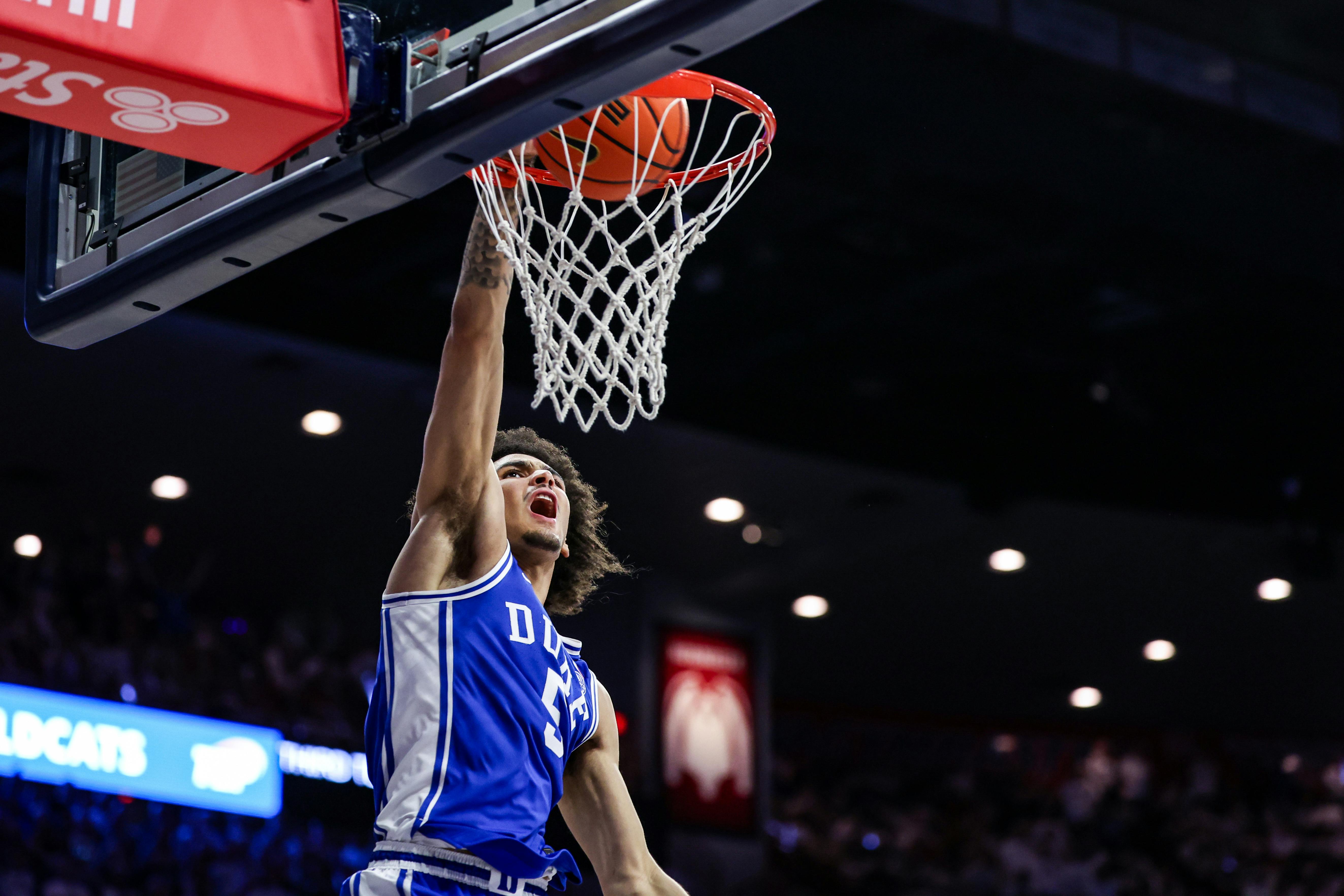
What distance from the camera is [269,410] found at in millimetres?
8758

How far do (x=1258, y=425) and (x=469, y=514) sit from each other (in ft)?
25.7

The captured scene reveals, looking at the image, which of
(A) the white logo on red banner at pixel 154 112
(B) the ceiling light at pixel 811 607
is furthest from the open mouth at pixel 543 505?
(B) the ceiling light at pixel 811 607

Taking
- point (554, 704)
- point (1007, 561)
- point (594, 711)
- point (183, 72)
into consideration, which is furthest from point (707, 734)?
point (183, 72)

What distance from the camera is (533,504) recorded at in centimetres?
342

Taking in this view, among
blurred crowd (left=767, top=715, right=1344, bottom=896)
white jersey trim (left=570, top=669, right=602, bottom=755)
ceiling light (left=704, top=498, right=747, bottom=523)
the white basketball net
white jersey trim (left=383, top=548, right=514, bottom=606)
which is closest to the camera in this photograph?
white jersey trim (left=383, top=548, right=514, bottom=606)

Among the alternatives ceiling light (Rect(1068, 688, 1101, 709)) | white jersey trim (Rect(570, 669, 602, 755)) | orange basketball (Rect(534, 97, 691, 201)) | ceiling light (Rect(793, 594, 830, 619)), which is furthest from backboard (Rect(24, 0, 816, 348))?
ceiling light (Rect(1068, 688, 1101, 709))

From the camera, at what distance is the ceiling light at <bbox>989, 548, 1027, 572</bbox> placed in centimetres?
1064

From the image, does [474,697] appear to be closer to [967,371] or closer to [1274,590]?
[967,371]

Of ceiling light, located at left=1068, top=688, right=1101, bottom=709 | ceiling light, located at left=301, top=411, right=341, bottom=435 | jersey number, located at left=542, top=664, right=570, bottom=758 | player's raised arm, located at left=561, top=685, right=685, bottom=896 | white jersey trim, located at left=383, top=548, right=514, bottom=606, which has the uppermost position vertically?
white jersey trim, located at left=383, top=548, right=514, bottom=606

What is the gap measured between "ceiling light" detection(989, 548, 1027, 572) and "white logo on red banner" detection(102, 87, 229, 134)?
332 inches

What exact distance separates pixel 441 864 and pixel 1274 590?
921 centimetres

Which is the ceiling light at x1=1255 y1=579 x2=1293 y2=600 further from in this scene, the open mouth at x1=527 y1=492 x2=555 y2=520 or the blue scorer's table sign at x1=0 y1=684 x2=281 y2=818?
the open mouth at x1=527 y1=492 x2=555 y2=520

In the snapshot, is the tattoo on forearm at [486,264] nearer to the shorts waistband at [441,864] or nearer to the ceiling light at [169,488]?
the shorts waistband at [441,864]

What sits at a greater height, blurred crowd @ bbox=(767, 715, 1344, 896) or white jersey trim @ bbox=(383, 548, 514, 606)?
white jersey trim @ bbox=(383, 548, 514, 606)
